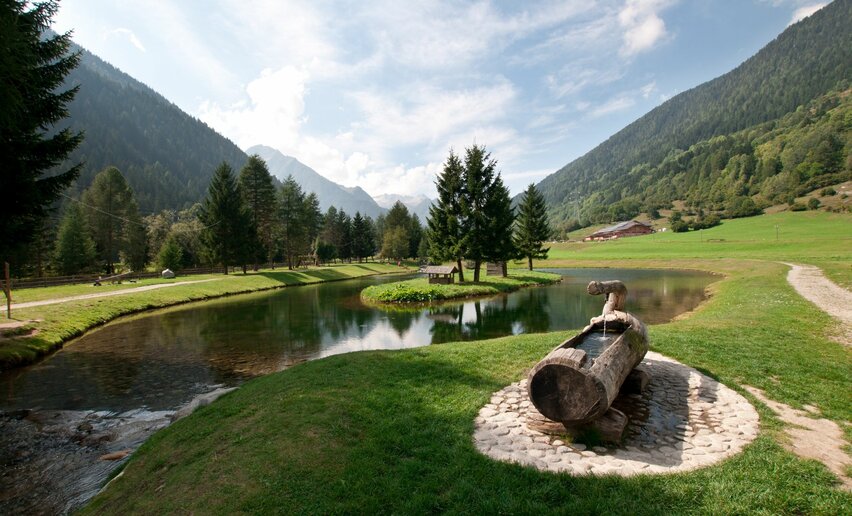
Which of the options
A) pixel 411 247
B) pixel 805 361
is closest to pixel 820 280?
pixel 805 361

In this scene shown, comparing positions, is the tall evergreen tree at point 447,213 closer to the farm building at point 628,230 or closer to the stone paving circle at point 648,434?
the stone paving circle at point 648,434

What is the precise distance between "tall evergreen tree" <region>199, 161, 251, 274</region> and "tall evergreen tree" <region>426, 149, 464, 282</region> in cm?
2783

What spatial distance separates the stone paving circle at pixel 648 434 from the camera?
532 cm

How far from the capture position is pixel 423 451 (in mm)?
5664

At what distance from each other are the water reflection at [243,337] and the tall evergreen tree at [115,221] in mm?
35153

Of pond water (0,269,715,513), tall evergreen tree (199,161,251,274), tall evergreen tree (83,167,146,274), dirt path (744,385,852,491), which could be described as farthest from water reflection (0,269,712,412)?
tall evergreen tree (83,167,146,274)

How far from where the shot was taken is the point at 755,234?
7669cm

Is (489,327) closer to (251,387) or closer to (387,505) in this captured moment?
(251,387)

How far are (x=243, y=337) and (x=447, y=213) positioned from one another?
25.0m

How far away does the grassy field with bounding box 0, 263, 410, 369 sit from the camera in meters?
15.2

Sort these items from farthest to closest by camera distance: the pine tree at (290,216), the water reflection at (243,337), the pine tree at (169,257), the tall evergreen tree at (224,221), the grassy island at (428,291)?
the pine tree at (290,216), the pine tree at (169,257), the tall evergreen tree at (224,221), the grassy island at (428,291), the water reflection at (243,337)

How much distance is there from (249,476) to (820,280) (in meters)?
38.0

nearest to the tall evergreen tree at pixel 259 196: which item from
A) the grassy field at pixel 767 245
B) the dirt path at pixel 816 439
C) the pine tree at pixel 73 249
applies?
the pine tree at pixel 73 249

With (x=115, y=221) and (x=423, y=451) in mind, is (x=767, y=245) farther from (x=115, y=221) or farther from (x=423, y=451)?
(x=115, y=221)
